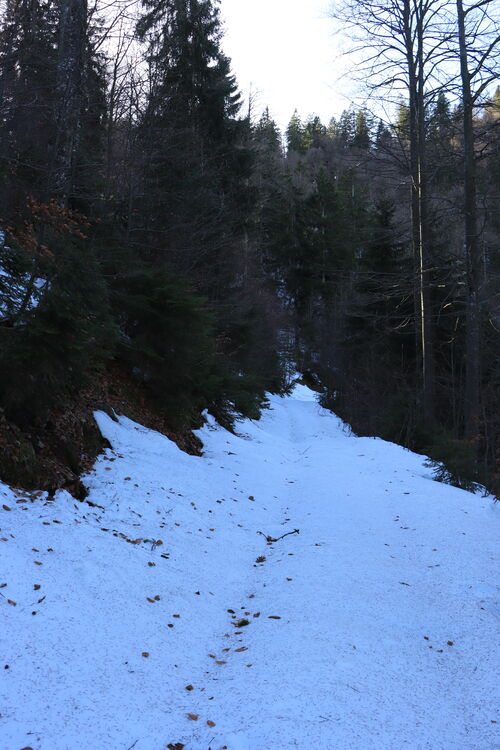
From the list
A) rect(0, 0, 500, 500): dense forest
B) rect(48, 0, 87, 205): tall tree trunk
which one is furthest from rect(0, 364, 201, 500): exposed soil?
rect(48, 0, 87, 205): tall tree trunk

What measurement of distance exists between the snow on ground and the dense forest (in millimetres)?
1147

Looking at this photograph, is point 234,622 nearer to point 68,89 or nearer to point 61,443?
point 61,443

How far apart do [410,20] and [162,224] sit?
31.1 ft

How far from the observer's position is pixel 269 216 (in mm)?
41938

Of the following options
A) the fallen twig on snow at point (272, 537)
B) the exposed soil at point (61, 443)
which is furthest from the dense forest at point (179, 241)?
the fallen twig on snow at point (272, 537)

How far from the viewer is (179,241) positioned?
13.2 m

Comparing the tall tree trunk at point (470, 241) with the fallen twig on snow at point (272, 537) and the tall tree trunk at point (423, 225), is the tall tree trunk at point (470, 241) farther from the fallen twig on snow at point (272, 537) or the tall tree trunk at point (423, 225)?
the fallen twig on snow at point (272, 537)

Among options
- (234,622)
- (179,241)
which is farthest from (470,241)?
(234,622)

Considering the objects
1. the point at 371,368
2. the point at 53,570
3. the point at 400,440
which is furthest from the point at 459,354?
the point at 53,570

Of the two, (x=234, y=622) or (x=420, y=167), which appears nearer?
(x=234, y=622)

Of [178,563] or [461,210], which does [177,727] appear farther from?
[461,210]

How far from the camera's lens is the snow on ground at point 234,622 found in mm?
2447

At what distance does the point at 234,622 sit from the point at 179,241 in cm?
1124

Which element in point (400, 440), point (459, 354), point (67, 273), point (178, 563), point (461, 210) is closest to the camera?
point (178, 563)
